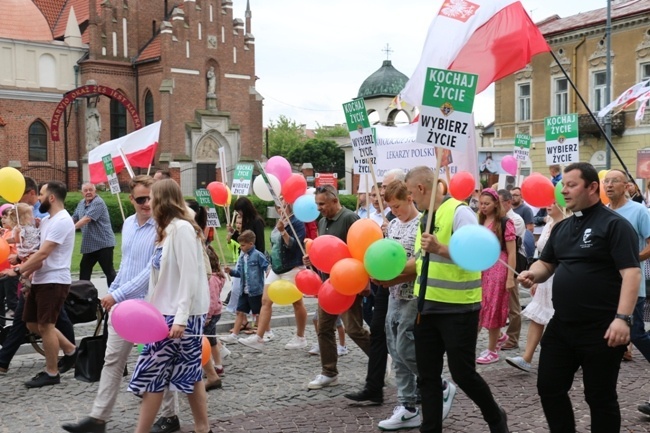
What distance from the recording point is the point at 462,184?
9.03m

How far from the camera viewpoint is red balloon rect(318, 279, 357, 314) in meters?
6.46

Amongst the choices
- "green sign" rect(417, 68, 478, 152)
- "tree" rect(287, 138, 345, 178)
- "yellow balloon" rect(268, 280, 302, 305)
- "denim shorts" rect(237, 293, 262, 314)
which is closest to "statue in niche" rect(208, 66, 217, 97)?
"tree" rect(287, 138, 345, 178)

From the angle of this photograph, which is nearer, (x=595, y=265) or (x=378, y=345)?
(x=595, y=265)

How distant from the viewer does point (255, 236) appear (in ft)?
32.0

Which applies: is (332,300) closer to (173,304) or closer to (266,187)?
(173,304)

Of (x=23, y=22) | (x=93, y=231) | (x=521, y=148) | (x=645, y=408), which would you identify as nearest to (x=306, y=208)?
(x=645, y=408)

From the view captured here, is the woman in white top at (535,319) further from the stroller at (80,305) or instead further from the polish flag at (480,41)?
the stroller at (80,305)

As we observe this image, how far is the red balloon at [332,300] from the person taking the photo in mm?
6465

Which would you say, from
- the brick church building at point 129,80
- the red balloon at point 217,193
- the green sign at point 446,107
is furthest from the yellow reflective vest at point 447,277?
the brick church building at point 129,80

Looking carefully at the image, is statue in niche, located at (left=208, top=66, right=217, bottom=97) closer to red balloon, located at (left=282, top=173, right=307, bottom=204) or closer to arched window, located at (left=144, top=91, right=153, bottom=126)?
arched window, located at (left=144, top=91, right=153, bottom=126)

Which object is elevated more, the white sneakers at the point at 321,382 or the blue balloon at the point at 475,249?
the blue balloon at the point at 475,249

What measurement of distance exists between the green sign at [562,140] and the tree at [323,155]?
2436 inches

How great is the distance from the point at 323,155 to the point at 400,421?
6963 centimetres

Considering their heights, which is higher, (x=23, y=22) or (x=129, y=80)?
(x=23, y=22)
